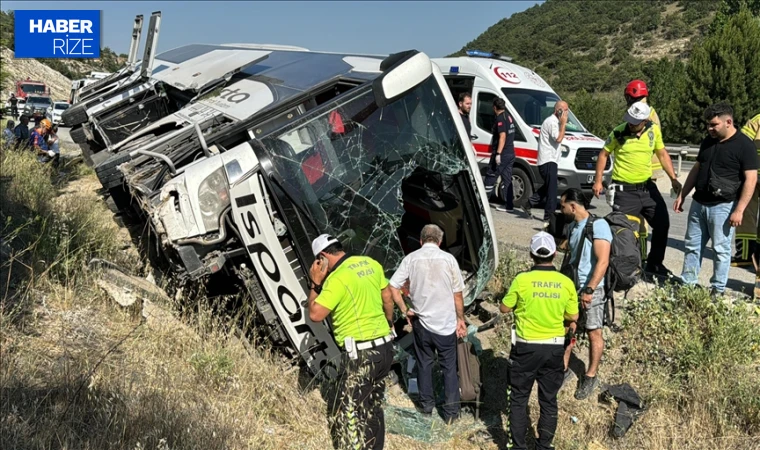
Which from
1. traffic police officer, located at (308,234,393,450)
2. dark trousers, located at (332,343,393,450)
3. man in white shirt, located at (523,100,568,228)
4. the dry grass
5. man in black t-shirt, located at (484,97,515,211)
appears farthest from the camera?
man in black t-shirt, located at (484,97,515,211)

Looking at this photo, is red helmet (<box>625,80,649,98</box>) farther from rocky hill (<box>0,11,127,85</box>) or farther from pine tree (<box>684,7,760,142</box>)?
rocky hill (<box>0,11,127,85</box>)

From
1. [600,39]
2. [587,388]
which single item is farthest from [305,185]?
[600,39]

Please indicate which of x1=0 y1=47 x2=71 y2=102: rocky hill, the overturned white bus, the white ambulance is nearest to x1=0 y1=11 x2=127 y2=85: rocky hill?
x1=0 y1=47 x2=71 y2=102: rocky hill

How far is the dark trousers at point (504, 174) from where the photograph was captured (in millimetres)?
8789

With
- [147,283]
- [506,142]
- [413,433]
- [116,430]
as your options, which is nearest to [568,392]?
[413,433]

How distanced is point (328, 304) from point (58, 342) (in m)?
2.15

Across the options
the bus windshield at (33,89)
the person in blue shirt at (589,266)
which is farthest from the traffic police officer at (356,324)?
the bus windshield at (33,89)

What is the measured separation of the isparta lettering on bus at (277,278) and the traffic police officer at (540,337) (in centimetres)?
123

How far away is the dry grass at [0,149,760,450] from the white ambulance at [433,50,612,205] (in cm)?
448

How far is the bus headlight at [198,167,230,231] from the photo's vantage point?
156 inches

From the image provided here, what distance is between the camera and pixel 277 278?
13.0 feet

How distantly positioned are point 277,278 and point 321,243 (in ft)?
1.43

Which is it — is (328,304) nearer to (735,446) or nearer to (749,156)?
(735,446)

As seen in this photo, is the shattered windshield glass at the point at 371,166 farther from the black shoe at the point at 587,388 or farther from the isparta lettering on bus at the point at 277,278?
the black shoe at the point at 587,388
